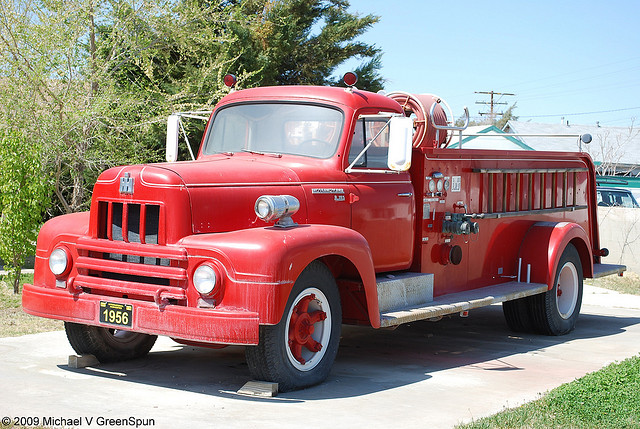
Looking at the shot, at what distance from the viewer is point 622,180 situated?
101 feet

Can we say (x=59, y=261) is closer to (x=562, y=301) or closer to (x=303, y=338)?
(x=303, y=338)

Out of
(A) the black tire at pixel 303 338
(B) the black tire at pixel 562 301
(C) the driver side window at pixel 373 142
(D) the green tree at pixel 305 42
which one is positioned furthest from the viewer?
(D) the green tree at pixel 305 42

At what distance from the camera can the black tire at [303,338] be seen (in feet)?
19.0

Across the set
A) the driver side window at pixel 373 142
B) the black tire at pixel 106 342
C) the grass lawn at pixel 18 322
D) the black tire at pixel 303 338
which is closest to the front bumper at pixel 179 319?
the black tire at pixel 303 338

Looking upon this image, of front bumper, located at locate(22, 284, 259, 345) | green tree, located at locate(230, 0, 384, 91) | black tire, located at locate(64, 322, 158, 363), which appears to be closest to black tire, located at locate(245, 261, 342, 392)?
front bumper, located at locate(22, 284, 259, 345)

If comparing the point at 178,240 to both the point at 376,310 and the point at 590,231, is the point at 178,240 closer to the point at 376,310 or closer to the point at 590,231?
the point at 376,310

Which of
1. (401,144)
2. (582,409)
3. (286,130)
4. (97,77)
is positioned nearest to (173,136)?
(286,130)

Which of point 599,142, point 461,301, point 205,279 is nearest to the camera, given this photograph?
point 205,279

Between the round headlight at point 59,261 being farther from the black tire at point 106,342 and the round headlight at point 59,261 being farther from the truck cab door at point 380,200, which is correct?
the truck cab door at point 380,200

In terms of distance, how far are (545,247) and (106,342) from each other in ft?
15.7

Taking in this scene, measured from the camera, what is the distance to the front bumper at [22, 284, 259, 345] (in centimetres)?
549

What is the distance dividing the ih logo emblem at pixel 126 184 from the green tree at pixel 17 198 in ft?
20.5

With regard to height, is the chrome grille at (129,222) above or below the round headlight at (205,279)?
above

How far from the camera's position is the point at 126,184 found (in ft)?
19.9
